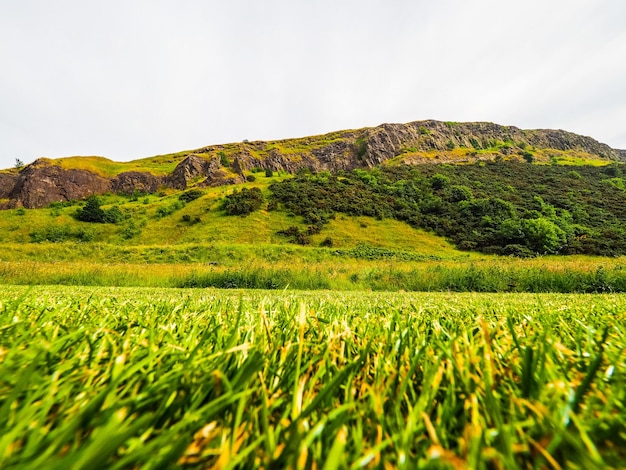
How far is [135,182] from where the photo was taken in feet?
280

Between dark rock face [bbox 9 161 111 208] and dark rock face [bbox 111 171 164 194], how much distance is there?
16.3 feet

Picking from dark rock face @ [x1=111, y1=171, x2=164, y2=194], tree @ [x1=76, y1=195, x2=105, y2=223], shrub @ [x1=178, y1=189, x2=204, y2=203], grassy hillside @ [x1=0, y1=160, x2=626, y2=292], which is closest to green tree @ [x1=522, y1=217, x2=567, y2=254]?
grassy hillside @ [x1=0, y1=160, x2=626, y2=292]

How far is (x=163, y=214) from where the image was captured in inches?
A: 1724

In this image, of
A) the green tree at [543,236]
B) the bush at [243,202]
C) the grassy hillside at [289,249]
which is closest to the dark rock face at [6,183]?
the grassy hillside at [289,249]

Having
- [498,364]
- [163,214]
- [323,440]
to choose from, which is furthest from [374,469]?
[163,214]

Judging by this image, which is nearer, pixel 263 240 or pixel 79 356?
pixel 79 356

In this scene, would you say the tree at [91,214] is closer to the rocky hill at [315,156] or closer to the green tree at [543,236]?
the rocky hill at [315,156]

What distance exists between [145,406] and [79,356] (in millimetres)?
329

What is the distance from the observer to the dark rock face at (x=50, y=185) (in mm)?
71375

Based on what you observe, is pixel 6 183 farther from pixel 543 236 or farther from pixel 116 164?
pixel 543 236

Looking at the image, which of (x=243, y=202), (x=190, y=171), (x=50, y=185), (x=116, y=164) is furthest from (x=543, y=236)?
(x=116, y=164)

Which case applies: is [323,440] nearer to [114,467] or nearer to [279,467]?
[279,467]

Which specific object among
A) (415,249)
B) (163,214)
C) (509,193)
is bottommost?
(415,249)

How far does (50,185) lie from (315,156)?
7407cm
